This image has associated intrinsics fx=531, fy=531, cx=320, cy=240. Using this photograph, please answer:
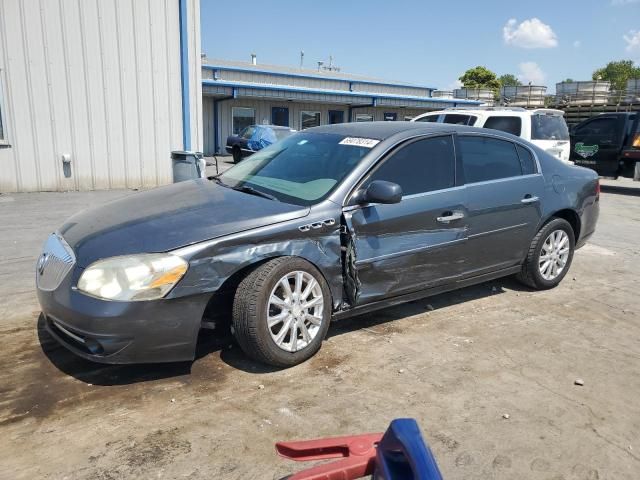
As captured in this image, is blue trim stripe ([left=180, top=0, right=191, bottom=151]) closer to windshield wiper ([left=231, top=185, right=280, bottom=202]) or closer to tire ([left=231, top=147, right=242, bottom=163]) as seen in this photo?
tire ([left=231, top=147, right=242, bottom=163])

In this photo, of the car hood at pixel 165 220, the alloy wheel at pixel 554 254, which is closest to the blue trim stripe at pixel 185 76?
the car hood at pixel 165 220

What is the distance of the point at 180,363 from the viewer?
3484 millimetres

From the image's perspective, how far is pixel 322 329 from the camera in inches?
140

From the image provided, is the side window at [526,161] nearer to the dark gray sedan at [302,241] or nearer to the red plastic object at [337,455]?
the dark gray sedan at [302,241]

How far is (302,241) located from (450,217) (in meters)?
1.39

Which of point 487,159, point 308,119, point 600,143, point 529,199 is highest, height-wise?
point 487,159

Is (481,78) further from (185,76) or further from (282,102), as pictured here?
(185,76)

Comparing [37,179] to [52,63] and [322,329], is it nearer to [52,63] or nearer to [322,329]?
[52,63]

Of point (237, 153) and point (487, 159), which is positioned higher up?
point (487, 159)

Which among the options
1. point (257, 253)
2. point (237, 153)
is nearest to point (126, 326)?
point (257, 253)

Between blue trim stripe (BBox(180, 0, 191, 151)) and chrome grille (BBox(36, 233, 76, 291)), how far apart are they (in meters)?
9.07

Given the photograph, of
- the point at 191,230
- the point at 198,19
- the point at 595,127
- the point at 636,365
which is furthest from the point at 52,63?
the point at 595,127

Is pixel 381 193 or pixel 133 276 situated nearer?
pixel 133 276

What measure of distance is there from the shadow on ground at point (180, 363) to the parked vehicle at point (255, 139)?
13.9m
